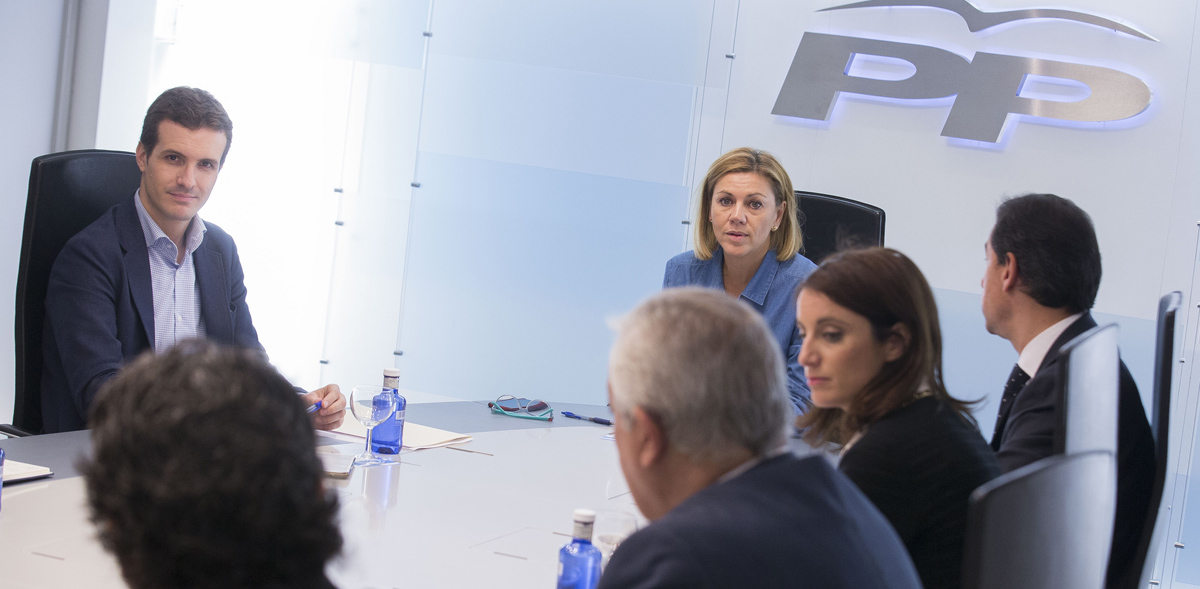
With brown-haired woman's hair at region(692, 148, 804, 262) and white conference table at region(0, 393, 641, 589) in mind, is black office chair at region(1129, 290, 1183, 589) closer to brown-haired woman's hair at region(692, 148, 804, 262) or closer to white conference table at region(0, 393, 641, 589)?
white conference table at region(0, 393, 641, 589)

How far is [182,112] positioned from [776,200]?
1727 millimetres

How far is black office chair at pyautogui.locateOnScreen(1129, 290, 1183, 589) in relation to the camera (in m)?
1.72

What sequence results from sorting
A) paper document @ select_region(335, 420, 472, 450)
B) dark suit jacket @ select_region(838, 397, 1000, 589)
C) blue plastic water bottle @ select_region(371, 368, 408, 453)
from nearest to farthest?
1. dark suit jacket @ select_region(838, 397, 1000, 589)
2. blue plastic water bottle @ select_region(371, 368, 408, 453)
3. paper document @ select_region(335, 420, 472, 450)

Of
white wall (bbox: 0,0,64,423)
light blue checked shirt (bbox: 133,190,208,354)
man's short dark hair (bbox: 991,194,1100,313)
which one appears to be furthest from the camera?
white wall (bbox: 0,0,64,423)

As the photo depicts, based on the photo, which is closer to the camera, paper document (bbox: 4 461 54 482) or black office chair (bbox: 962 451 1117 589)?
black office chair (bbox: 962 451 1117 589)

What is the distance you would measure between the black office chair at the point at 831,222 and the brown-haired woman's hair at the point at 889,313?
1.72m

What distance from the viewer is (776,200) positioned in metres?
3.06

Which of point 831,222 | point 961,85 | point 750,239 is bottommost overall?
point 750,239

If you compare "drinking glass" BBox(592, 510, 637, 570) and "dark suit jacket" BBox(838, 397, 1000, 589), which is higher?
"dark suit jacket" BBox(838, 397, 1000, 589)

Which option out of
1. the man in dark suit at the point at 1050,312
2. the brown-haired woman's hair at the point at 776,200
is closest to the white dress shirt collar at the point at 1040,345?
the man in dark suit at the point at 1050,312

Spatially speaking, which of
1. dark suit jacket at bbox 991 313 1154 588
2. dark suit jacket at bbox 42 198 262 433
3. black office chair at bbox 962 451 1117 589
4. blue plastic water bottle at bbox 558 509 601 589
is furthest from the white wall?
black office chair at bbox 962 451 1117 589

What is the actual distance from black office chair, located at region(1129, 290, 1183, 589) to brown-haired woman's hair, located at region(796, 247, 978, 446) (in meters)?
0.42

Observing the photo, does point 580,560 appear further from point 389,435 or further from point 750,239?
point 750,239

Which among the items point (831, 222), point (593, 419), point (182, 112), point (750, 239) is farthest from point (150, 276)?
point (831, 222)
